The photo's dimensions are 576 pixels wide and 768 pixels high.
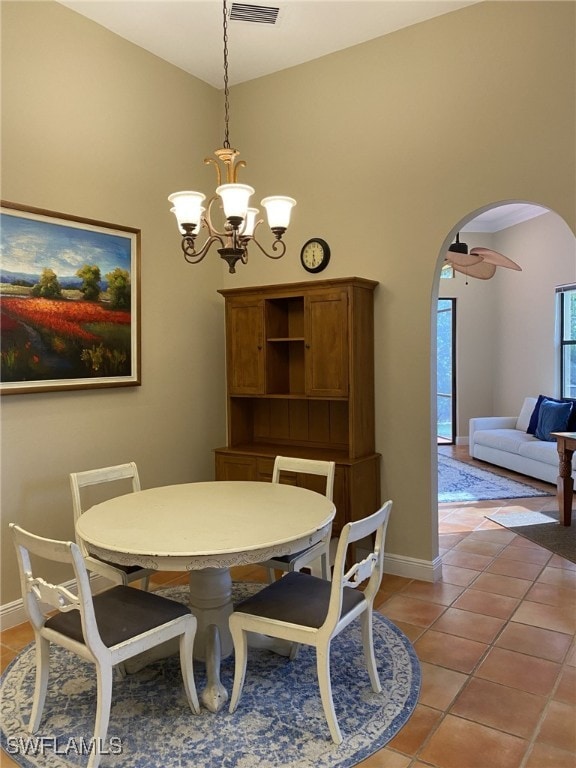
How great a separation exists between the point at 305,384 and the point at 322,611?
182 cm

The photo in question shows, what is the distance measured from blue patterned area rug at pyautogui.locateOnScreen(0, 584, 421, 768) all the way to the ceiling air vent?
3572 millimetres

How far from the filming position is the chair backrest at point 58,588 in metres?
1.90

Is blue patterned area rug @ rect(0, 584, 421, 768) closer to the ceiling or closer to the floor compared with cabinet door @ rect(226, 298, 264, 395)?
closer to the floor

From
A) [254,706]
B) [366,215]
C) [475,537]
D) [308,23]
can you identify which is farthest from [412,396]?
[308,23]

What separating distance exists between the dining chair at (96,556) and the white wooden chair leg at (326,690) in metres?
0.85

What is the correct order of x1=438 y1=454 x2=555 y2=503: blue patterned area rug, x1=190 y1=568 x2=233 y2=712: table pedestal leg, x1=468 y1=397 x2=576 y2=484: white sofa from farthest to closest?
x1=468 y1=397 x2=576 y2=484: white sofa < x1=438 y1=454 x2=555 y2=503: blue patterned area rug < x1=190 y1=568 x2=233 y2=712: table pedestal leg

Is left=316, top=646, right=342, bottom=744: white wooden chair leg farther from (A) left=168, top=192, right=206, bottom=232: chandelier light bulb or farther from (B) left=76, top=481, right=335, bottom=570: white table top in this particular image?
(A) left=168, top=192, right=206, bottom=232: chandelier light bulb

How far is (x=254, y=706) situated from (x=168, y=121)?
3.66 metres

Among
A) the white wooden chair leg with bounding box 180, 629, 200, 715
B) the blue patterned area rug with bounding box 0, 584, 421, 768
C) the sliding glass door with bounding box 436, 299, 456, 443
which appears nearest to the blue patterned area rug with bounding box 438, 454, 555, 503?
the sliding glass door with bounding box 436, 299, 456, 443

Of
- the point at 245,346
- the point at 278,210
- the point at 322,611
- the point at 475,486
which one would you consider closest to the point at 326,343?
the point at 245,346

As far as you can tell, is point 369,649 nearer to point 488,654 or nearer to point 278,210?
point 488,654

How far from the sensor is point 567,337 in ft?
23.3

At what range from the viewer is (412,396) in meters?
3.68

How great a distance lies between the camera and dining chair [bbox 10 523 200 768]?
6.34 ft
